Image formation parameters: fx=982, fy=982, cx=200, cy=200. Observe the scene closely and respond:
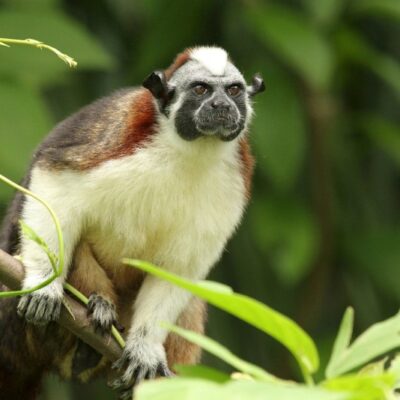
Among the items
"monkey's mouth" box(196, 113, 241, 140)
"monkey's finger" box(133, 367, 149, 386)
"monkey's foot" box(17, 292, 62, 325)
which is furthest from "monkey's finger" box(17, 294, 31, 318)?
"monkey's mouth" box(196, 113, 241, 140)

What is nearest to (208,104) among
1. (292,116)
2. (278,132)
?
(278,132)

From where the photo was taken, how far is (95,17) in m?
6.20

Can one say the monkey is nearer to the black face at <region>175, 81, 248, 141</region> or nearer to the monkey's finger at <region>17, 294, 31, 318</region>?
the black face at <region>175, 81, 248, 141</region>

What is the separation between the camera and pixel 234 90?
11.8ft

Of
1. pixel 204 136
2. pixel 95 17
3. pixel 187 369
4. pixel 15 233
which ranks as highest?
pixel 95 17

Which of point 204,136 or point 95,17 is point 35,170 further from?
point 95,17

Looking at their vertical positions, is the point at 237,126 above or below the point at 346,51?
below

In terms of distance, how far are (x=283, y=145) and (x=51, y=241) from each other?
2.15m

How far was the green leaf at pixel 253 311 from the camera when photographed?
1349 millimetres

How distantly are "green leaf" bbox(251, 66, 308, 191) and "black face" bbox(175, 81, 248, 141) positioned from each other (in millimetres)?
1415

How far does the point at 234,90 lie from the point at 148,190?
1.63 ft

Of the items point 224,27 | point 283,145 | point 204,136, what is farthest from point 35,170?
point 224,27

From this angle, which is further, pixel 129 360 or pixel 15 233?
pixel 15 233

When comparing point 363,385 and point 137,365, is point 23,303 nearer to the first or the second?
point 137,365
